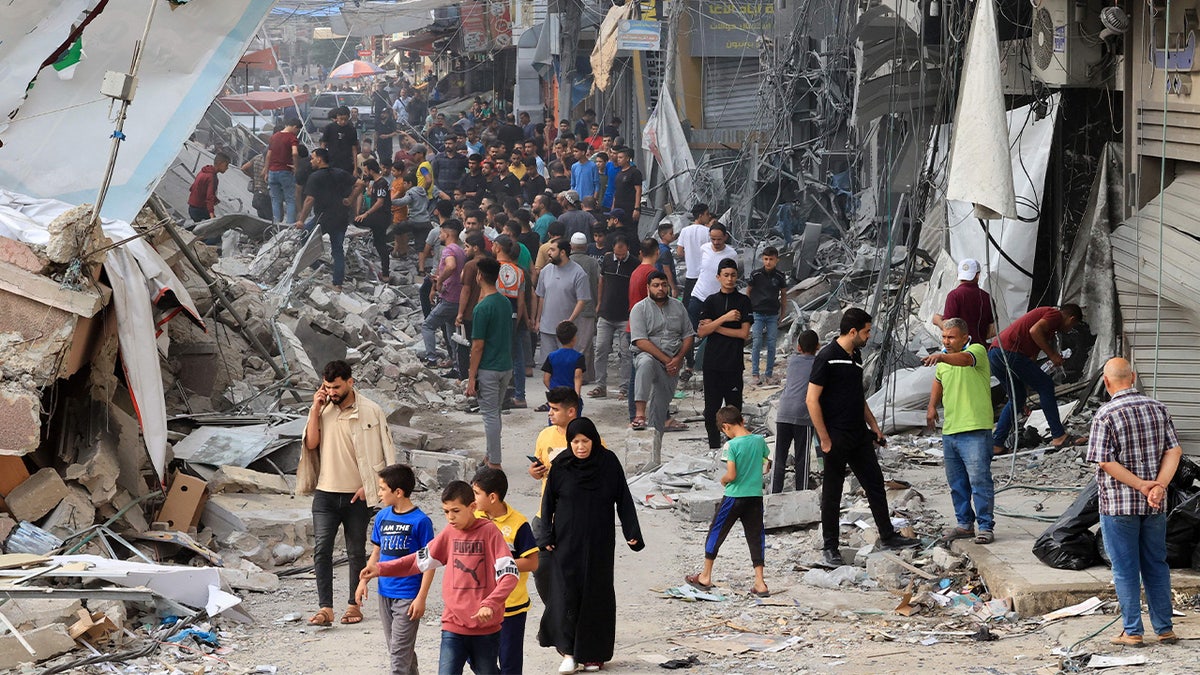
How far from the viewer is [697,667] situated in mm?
7062

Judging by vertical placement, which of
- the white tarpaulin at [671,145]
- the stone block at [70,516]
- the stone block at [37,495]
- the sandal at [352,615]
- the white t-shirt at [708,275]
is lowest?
the sandal at [352,615]

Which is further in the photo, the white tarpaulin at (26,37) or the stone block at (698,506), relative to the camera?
the white tarpaulin at (26,37)

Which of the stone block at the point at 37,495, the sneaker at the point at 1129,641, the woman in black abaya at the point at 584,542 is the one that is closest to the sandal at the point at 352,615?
the woman in black abaya at the point at 584,542

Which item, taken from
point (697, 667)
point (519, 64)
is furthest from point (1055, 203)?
point (519, 64)

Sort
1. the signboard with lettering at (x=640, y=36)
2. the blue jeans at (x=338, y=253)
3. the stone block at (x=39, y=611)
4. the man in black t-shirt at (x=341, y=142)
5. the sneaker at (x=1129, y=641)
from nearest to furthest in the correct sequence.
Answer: the sneaker at (x=1129, y=641), the stone block at (x=39, y=611), the blue jeans at (x=338, y=253), the man in black t-shirt at (x=341, y=142), the signboard with lettering at (x=640, y=36)

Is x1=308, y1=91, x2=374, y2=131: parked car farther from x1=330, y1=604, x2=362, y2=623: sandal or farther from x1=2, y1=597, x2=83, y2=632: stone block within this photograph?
x1=2, y1=597, x2=83, y2=632: stone block

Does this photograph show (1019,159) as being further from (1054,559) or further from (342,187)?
(342,187)

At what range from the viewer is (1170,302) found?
35.3 feet

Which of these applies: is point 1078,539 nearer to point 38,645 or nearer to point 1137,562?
point 1137,562

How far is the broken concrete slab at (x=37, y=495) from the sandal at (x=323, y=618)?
1939 millimetres

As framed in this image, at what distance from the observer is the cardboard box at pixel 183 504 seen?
9.32 metres

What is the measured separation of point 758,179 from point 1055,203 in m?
8.82

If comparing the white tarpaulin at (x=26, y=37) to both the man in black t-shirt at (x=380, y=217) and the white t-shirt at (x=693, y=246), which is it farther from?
the man in black t-shirt at (x=380, y=217)

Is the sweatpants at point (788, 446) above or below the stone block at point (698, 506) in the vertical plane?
above
